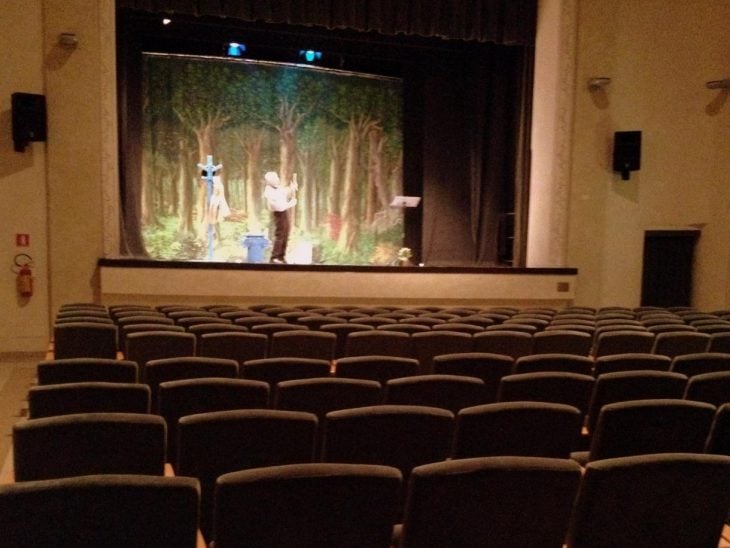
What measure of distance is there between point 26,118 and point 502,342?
6.21 meters

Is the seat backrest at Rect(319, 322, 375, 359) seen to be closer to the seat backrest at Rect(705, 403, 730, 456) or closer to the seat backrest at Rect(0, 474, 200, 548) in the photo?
the seat backrest at Rect(705, 403, 730, 456)

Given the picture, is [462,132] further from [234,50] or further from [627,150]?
[234,50]

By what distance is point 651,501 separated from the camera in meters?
1.74

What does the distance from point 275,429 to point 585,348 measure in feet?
11.1

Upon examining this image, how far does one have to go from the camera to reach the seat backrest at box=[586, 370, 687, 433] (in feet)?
10.5

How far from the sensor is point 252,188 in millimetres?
Answer: 11789

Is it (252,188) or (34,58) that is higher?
(34,58)

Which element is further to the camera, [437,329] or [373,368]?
[437,329]

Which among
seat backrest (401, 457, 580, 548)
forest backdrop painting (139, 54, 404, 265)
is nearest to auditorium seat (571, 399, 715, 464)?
seat backrest (401, 457, 580, 548)

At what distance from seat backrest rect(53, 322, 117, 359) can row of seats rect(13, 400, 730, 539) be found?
252cm

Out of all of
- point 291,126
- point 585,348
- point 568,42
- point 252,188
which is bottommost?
point 585,348

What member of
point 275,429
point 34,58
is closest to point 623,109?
point 34,58

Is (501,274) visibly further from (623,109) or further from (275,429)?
(275,429)

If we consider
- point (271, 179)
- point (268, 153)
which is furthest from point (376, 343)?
point (268, 153)
